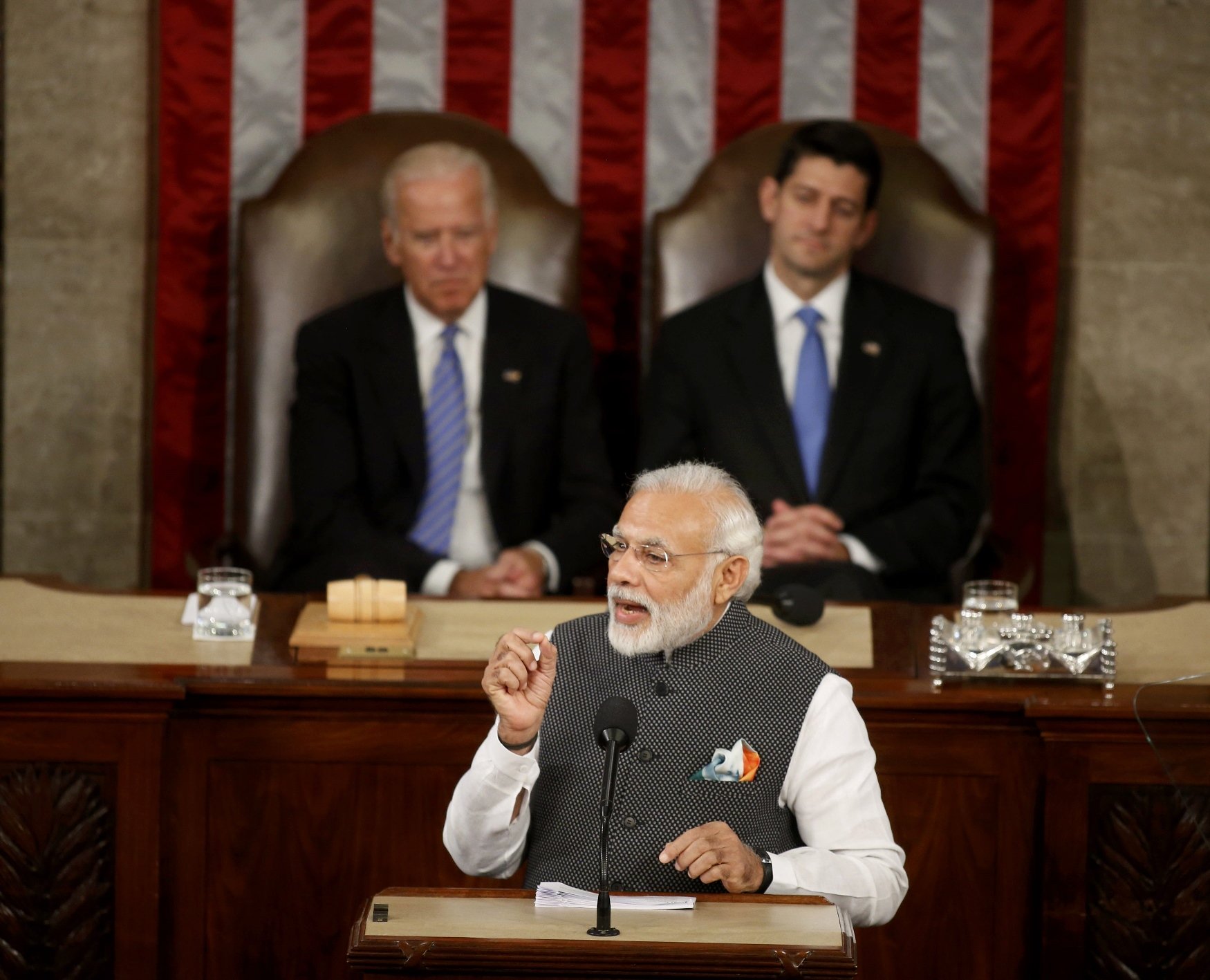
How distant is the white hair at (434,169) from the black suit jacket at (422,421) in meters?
0.28

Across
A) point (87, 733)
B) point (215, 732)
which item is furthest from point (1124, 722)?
point (87, 733)

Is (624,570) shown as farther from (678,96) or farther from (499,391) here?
(678,96)

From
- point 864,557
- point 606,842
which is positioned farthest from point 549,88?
point 606,842

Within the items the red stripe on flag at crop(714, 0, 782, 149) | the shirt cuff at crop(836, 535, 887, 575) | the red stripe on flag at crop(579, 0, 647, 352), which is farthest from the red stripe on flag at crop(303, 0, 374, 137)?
the shirt cuff at crop(836, 535, 887, 575)

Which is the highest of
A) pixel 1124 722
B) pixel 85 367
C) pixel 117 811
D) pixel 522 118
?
pixel 522 118

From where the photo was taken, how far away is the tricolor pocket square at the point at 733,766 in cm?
275

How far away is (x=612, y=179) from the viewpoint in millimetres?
5723

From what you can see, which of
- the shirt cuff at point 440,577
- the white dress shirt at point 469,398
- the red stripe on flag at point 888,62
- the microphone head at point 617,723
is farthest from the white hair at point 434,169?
the microphone head at point 617,723

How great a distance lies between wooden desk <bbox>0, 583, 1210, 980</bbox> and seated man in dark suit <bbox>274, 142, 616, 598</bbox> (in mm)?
1742

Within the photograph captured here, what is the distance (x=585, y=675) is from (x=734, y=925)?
2.02 feet

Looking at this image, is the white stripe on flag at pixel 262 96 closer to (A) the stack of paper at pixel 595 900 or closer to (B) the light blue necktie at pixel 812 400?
(B) the light blue necktie at pixel 812 400

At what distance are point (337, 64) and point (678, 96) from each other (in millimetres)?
1065

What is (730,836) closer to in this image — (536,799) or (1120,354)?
(536,799)

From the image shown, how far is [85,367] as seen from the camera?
576 cm
